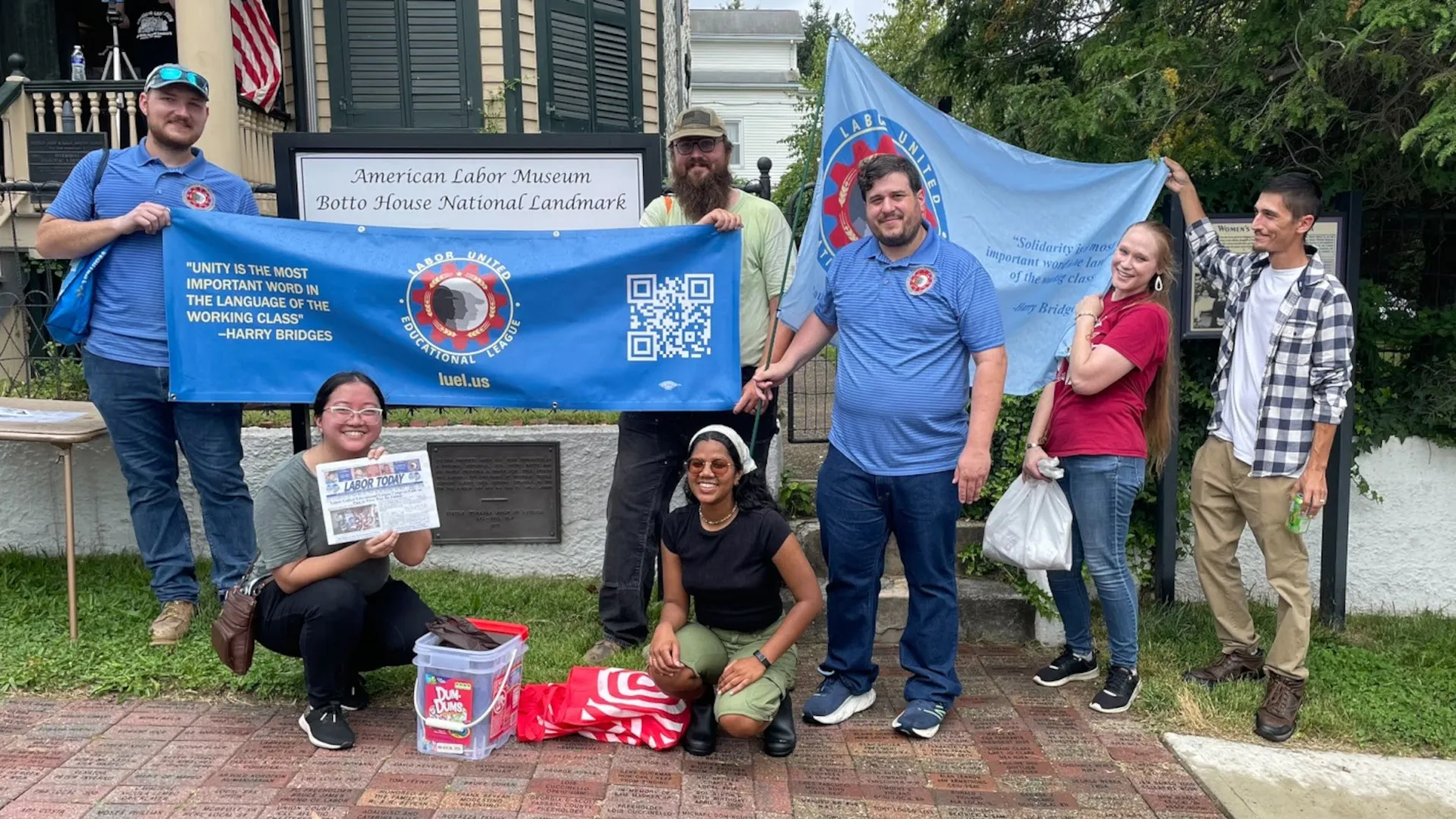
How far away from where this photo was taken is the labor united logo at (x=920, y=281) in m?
3.36

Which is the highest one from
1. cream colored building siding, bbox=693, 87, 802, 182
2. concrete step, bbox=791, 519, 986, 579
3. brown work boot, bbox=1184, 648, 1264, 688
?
cream colored building siding, bbox=693, 87, 802, 182

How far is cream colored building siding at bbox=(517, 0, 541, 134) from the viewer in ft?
34.4

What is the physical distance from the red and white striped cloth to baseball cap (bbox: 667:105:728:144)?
6.47 feet

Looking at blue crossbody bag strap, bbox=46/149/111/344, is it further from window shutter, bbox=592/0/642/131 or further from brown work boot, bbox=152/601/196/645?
window shutter, bbox=592/0/642/131

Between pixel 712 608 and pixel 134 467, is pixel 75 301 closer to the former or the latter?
pixel 134 467

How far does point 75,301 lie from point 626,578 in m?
2.44

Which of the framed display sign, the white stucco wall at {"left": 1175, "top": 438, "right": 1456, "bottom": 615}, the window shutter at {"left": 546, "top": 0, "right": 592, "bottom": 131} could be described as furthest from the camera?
the window shutter at {"left": 546, "top": 0, "right": 592, "bottom": 131}

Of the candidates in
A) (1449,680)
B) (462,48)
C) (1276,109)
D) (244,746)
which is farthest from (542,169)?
(462,48)

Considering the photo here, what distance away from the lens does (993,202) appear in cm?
404

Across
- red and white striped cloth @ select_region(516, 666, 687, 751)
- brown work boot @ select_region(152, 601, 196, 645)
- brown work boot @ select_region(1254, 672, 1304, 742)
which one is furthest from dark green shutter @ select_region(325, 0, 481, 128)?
brown work boot @ select_region(1254, 672, 1304, 742)

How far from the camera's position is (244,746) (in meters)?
3.36

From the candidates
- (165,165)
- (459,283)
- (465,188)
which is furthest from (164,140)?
(459,283)

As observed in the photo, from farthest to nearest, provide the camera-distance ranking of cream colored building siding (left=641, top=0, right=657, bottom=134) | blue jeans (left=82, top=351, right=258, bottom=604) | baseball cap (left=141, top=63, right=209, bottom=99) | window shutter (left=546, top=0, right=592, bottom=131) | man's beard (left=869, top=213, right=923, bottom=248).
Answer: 1. cream colored building siding (left=641, top=0, right=657, bottom=134)
2. window shutter (left=546, top=0, right=592, bottom=131)
3. blue jeans (left=82, top=351, right=258, bottom=604)
4. baseball cap (left=141, top=63, right=209, bottom=99)
5. man's beard (left=869, top=213, right=923, bottom=248)

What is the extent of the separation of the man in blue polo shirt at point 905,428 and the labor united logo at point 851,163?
32 cm
